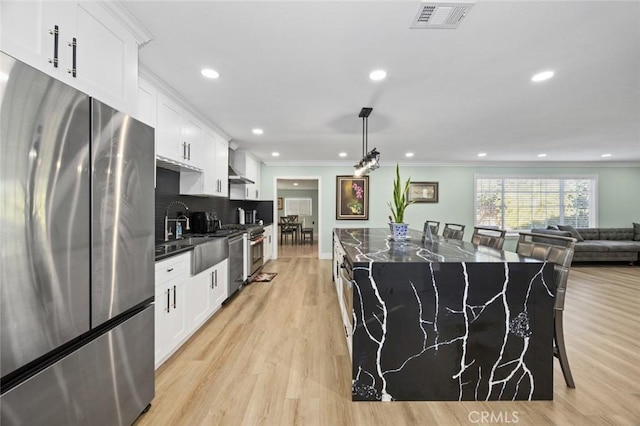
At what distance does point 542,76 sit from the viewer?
2.41m

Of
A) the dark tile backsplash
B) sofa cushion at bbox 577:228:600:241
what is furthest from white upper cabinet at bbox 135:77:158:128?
sofa cushion at bbox 577:228:600:241

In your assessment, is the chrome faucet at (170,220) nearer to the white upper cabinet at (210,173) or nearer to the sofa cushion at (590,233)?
the white upper cabinet at (210,173)

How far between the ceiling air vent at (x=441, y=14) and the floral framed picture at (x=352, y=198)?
5.17 meters

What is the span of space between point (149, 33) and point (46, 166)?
4.27 feet

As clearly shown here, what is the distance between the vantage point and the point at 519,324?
1.77m

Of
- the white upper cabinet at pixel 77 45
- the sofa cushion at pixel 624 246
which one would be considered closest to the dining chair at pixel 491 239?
the white upper cabinet at pixel 77 45

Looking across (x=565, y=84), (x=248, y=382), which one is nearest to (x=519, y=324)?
(x=248, y=382)

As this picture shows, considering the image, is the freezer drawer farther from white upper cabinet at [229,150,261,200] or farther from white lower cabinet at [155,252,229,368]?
white upper cabinet at [229,150,261,200]

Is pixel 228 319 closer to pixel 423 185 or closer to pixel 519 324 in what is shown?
pixel 519 324

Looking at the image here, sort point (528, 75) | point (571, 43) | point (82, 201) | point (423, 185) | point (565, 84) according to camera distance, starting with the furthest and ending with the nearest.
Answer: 1. point (423, 185)
2. point (565, 84)
3. point (528, 75)
4. point (571, 43)
5. point (82, 201)

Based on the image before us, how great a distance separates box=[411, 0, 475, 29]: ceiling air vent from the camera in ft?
4.96

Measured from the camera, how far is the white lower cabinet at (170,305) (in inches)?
80.9

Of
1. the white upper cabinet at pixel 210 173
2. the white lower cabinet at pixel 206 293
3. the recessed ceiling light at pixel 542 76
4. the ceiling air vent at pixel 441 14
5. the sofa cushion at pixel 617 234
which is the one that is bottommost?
the white lower cabinet at pixel 206 293

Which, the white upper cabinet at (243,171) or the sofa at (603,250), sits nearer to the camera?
the white upper cabinet at (243,171)
